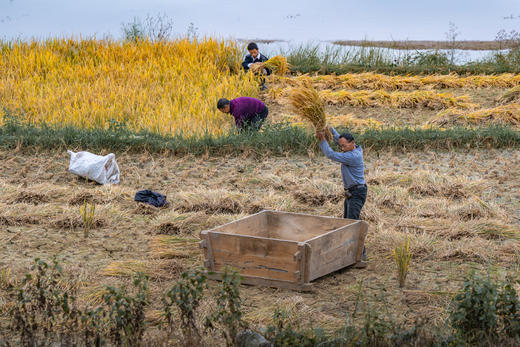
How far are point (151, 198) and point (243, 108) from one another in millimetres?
3045

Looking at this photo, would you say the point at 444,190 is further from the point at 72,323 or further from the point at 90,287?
the point at 72,323

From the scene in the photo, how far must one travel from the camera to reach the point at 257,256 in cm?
494

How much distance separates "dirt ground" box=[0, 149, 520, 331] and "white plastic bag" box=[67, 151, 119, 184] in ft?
0.49

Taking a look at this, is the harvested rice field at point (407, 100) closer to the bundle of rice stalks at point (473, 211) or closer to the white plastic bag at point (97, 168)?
the white plastic bag at point (97, 168)

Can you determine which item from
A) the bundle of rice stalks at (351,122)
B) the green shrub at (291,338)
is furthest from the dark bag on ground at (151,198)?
Result: the bundle of rice stalks at (351,122)

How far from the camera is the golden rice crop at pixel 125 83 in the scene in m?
10.5

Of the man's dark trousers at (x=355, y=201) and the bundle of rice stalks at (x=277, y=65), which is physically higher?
the bundle of rice stalks at (x=277, y=65)

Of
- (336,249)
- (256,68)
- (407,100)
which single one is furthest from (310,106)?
(256,68)

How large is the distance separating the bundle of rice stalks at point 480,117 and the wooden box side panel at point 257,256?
262 inches

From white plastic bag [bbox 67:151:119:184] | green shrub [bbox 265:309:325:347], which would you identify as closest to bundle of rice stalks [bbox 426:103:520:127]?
white plastic bag [bbox 67:151:119:184]

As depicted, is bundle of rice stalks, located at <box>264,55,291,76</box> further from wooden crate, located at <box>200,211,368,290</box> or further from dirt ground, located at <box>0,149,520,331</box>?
wooden crate, located at <box>200,211,368,290</box>

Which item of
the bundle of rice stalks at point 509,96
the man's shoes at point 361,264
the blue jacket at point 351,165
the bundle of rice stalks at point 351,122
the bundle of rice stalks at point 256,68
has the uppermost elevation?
the bundle of rice stalks at point 256,68

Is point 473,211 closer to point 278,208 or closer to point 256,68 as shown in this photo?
point 278,208

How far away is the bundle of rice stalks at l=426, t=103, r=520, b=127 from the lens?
11.0m
